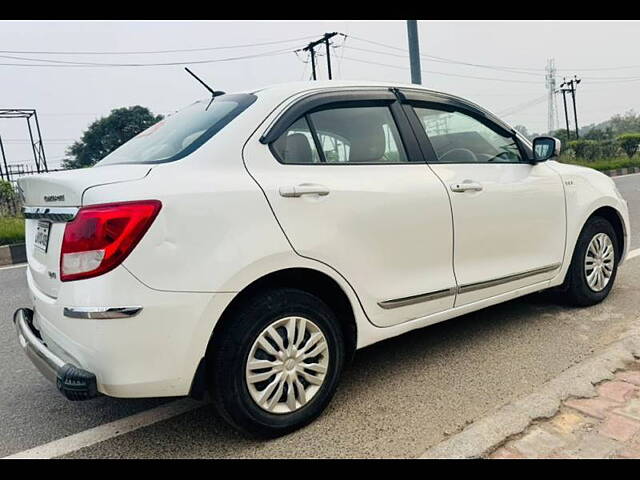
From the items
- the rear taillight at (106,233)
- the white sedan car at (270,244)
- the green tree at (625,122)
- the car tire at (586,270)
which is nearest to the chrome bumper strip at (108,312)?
the white sedan car at (270,244)

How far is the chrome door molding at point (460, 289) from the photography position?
8.47 feet

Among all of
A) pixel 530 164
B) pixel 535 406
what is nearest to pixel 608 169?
pixel 530 164

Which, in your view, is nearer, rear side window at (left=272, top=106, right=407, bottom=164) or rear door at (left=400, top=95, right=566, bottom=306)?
rear side window at (left=272, top=106, right=407, bottom=164)

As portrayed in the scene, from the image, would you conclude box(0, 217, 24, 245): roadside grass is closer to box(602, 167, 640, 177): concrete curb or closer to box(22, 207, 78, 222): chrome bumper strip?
Answer: box(22, 207, 78, 222): chrome bumper strip

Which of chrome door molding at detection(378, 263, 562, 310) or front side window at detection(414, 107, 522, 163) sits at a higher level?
front side window at detection(414, 107, 522, 163)

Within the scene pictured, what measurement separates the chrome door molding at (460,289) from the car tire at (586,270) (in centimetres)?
26

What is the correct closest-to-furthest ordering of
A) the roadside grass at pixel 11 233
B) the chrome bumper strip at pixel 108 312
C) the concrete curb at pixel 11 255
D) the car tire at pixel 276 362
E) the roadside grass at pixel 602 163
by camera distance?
the chrome bumper strip at pixel 108 312 < the car tire at pixel 276 362 < the concrete curb at pixel 11 255 < the roadside grass at pixel 11 233 < the roadside grass at pixel 602 163

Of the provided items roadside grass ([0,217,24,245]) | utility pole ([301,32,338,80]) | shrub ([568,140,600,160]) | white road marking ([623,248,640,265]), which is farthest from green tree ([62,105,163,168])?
white road marking ([623,248,640,265])

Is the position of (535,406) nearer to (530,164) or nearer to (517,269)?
(517,269)

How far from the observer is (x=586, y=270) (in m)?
3.66

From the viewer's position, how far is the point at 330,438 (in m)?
2.21

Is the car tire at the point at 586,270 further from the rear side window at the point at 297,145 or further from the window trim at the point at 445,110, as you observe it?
the rear side window at the point at 297,145

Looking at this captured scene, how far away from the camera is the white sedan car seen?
1.91 metres

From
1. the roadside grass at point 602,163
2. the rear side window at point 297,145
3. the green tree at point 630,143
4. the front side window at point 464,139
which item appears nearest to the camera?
the rear side window at point 297,145
